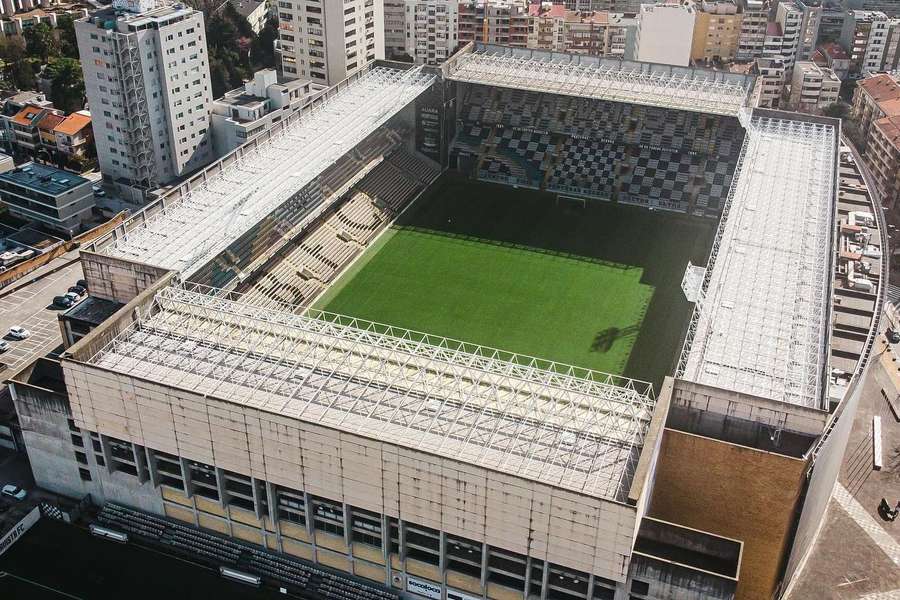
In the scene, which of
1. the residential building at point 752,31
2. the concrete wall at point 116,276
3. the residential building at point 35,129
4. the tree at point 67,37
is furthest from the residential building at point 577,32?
the concrete wall at point 116,276

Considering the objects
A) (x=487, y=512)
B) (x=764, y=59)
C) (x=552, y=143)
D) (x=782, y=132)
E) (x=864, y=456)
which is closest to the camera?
(x=487, y=512)

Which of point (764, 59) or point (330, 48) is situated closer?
point (330, 48)

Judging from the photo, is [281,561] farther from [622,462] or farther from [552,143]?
[552,143]

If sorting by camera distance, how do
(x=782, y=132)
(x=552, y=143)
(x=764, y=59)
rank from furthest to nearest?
(x=764, y=59)
(x=552, y=143)
(x=782, y=132)

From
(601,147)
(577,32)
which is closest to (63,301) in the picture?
(601,147)

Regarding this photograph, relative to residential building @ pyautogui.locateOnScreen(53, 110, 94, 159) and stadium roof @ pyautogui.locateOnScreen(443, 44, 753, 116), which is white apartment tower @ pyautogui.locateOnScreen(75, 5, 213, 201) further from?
stadium roof @ pyautogui.locateOnScreen(443, 44, 753, 116)

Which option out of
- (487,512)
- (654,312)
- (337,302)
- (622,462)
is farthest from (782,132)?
(487,512)

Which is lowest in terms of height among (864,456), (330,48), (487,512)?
(864,456)

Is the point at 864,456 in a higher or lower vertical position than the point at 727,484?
lower
